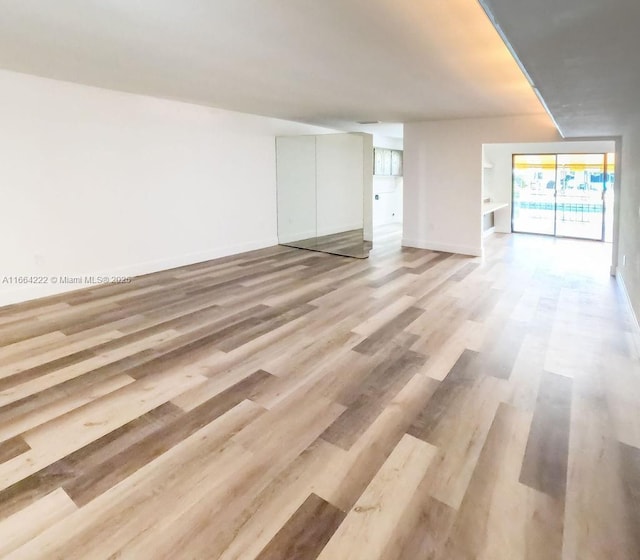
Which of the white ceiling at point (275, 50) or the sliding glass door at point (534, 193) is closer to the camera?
the white ceiling at point (275, 50)

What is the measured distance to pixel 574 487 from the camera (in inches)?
74.7

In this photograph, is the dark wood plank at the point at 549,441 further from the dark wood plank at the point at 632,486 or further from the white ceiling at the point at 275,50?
the white ceiling at the point at 275,50

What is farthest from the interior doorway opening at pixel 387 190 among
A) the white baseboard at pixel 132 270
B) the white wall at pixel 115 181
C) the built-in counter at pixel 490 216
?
the white wall at pixel 115 181

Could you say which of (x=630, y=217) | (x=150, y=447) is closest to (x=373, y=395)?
(x=150, y=447)

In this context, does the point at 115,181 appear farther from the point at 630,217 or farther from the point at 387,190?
the point at 387,190

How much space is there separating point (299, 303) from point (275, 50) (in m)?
2.41

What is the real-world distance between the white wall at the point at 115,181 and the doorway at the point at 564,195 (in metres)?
6.04

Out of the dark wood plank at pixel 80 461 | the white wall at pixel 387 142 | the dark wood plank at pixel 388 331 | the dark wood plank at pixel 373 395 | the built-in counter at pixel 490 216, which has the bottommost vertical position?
the dark wood plank at pixel 80 461

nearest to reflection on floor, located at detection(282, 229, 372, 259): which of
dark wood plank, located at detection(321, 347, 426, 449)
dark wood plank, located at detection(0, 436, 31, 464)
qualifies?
dark wood plank, located at detection(321, 347, 426, 449)

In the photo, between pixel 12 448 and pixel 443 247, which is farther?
pixel 443 247

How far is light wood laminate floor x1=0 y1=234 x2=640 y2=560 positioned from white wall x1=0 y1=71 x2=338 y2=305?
89 cm

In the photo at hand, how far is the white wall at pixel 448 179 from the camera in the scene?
676 cm

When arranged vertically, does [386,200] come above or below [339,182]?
below

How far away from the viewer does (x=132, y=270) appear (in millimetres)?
5805
